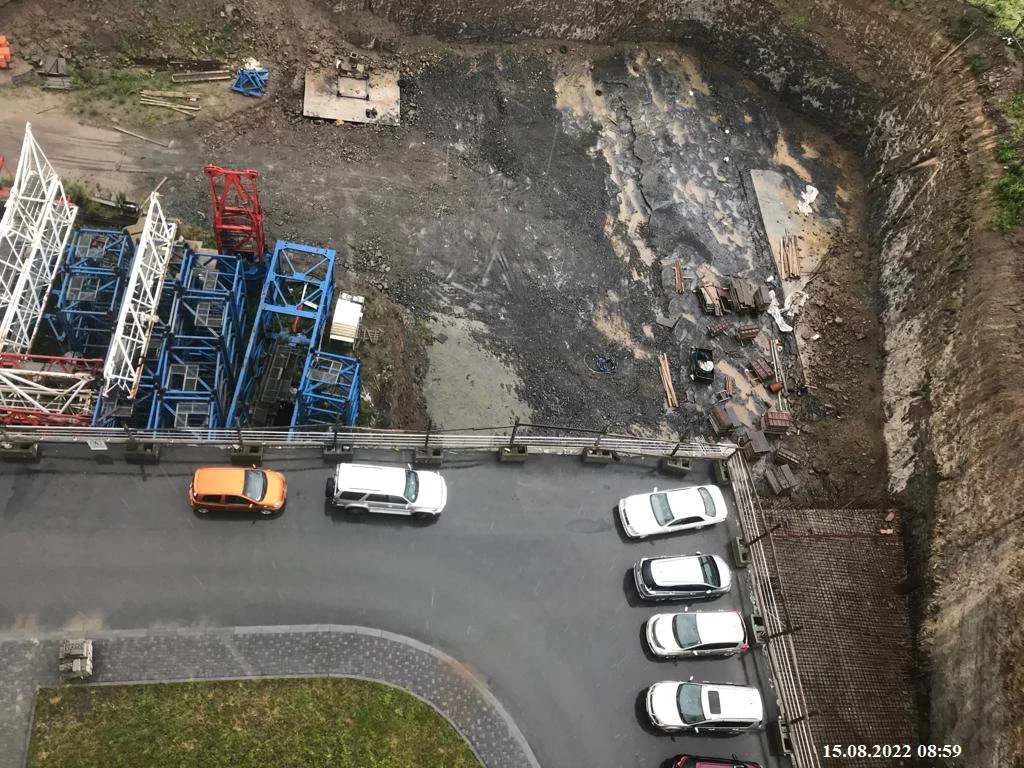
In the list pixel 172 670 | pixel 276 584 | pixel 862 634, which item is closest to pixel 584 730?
pixel 276 584

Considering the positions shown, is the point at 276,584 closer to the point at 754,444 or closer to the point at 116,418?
the point at 116,418

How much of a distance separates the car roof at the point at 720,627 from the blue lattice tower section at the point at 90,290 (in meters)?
26.4

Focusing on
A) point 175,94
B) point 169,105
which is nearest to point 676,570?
point 169,105

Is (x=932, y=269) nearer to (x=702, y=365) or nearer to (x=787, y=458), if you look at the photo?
(x=787, y=458)

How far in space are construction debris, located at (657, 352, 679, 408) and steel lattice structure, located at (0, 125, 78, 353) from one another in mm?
28834

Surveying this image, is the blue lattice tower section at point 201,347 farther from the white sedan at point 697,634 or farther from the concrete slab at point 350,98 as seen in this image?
the white sedan at point 697,634

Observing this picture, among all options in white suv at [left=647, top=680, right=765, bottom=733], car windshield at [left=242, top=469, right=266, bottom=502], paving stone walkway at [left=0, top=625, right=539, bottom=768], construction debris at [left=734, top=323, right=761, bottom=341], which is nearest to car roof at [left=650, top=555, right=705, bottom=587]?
white suv at [left=647, top=680, right=765, bottom=733]

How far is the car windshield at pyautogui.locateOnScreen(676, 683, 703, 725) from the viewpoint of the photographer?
19.9 meters

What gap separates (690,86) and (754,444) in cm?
2600

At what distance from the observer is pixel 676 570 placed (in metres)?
21.8

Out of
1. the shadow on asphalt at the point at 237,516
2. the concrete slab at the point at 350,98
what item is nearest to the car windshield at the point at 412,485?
the shadow on asphalt at the point at 237,516

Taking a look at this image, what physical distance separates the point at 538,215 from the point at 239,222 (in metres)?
16.4

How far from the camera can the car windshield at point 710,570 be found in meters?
21.8

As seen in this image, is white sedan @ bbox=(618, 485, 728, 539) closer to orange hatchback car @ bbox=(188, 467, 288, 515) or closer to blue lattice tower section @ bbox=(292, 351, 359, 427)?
orange hatchback car @ bbox=(188, 467, 288, 515)
